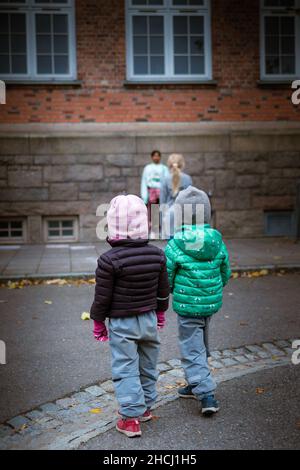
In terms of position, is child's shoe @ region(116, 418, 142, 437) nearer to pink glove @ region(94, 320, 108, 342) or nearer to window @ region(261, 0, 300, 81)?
pink glove @ region(94, 320, 108, 342)

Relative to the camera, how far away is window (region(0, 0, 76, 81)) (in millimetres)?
13828

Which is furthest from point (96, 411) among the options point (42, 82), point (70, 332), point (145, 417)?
point (42, 82)

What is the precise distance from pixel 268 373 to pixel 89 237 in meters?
8.96

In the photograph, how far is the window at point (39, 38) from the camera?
1383 centimetres

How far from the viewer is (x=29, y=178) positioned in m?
13.6

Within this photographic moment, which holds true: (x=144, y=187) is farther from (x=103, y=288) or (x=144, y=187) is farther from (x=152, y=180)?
(x=103, y=288)

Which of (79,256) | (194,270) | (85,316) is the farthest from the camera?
(79,256)

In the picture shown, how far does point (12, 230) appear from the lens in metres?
13.7

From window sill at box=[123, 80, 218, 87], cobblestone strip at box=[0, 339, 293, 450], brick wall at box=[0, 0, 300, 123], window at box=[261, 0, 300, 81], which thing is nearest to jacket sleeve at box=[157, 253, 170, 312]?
cobblestone strip at box=[0, 339, 293, 450]

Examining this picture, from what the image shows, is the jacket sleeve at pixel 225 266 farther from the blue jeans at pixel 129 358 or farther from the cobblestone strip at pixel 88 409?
the cobblestone strip at pixel 88 409

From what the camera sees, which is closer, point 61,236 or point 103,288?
point 103,288

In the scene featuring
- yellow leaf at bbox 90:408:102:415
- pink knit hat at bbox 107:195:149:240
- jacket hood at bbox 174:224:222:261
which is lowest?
yellow leaf at bbox 90:408:102:415

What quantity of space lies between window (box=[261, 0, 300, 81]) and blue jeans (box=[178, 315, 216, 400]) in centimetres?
1094

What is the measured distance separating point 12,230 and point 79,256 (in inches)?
106
